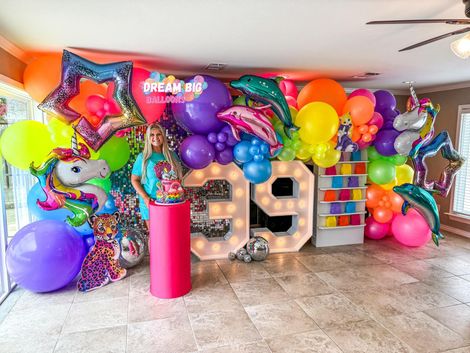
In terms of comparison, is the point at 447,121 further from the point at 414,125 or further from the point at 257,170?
the point at 257,170

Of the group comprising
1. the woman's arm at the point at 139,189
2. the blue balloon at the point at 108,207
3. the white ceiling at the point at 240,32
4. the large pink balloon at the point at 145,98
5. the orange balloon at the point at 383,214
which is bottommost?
the orange balloon at the point at 383,214

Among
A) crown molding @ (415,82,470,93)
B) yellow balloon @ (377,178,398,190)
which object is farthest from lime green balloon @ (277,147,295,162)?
crown molding @ (415,82,470,93)

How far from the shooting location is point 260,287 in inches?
133

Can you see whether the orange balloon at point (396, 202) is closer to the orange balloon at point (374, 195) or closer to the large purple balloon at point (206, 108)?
the orange balloon at point (374, 195)

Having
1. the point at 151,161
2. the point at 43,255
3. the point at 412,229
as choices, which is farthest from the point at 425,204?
the point at 43,255

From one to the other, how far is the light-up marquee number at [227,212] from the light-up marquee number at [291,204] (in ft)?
0.66

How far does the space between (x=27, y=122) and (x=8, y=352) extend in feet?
6.19

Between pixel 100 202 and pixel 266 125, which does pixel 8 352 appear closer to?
pixel 100 202

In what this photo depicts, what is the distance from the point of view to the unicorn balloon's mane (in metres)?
2.96

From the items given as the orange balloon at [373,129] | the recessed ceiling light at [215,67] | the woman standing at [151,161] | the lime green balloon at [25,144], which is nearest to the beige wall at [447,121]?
the orange balloon at [373,129]

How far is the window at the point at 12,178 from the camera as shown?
10.4 feet

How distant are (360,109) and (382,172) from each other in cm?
110

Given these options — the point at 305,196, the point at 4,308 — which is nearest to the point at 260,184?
the point at 305,196

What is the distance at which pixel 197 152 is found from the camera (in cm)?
358
